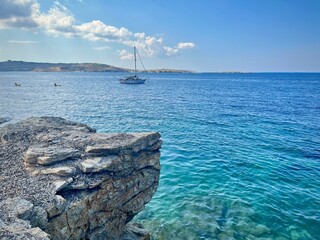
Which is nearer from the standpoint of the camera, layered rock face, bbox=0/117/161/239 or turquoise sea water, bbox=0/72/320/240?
layered rock face, bbox=0/117/161/239

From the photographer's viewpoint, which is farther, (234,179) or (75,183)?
(234,179)

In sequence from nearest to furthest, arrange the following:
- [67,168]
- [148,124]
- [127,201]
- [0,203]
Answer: [0,203], [67,168], [127,201], [148,124]

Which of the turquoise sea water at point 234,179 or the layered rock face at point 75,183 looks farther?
the turquoise sea water at point 234,179

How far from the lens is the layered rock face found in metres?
11.8

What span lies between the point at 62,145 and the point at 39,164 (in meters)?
1.96

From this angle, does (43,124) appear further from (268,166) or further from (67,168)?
(268,166)

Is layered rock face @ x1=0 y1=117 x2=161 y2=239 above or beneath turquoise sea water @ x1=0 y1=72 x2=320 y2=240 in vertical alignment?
above

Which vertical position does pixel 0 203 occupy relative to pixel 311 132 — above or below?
above

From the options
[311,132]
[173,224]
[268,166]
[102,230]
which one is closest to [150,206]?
[173,224]

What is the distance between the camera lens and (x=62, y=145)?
54.3ft

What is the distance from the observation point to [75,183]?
13.8 m

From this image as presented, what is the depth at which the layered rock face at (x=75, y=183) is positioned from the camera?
38.6 feet

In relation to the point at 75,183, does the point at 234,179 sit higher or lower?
lower

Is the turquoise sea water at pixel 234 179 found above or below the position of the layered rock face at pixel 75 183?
below
